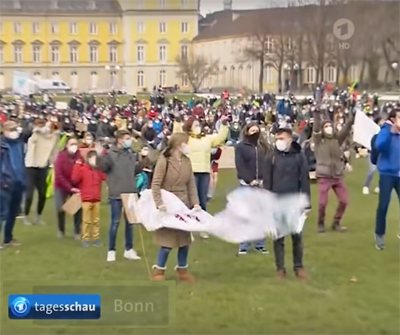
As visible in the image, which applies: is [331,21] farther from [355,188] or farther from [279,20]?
[355,188]

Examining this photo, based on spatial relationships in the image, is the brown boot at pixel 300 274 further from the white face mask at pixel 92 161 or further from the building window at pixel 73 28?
the building window at pixel 73 28

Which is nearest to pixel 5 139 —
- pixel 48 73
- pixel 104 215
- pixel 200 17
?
pixel 104 215

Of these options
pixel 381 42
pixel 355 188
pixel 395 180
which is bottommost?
pixel 355 188

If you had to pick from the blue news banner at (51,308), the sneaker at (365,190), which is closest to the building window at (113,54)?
the sneaker at (365,190)

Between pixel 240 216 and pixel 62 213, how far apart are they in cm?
365

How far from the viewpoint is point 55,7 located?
53.6 ft

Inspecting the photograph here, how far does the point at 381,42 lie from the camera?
50.9 ft

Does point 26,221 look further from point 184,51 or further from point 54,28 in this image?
point 54,28

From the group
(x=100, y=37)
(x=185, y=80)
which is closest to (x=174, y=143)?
(x=100, y=37)

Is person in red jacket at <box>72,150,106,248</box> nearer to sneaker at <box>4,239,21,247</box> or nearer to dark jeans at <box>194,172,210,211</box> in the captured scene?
sneaker at <box>4,239,21,247</box>

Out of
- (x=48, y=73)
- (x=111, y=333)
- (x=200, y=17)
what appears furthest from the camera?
(x=48, y=73)

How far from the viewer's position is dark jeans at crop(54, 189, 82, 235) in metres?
9.99

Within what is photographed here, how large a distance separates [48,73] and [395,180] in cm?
1375

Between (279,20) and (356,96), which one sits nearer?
(279,20)
